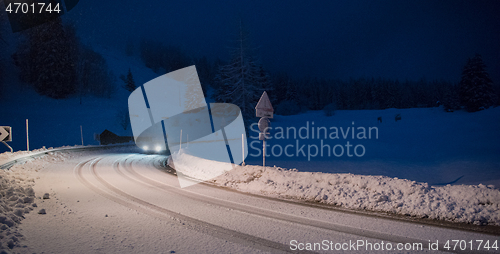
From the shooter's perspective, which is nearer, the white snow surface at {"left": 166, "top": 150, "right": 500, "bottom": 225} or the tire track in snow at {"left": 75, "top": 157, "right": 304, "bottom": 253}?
the tire track in snow at {"left": 75, "top": 157, "right": 304, "bottom": 253}

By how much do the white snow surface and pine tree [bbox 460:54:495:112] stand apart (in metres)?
38.9

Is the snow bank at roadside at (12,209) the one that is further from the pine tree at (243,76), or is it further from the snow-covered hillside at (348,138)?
the pine tree at (243,76)

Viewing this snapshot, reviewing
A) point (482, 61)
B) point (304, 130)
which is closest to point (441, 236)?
point (304, 130)

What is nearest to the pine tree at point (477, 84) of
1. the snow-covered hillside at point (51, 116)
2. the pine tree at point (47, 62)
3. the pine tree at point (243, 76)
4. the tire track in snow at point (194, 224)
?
the pine tree at point (243, 76)

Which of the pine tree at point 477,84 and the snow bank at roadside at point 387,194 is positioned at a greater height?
the pine tree at point 477,84

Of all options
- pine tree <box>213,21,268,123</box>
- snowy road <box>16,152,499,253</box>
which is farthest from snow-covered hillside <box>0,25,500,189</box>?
snowy road <box>16,152,499,253</box>

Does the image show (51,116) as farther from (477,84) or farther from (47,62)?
(477,84)

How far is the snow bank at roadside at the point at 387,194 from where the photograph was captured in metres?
5.56

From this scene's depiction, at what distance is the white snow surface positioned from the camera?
18.3 ft

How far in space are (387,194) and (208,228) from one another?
490cm

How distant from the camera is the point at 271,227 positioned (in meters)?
5.03

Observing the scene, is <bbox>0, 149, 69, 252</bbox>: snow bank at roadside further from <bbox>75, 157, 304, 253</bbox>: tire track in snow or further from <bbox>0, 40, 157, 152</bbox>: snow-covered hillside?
<bbox>0, 40, 157, 152</bbox>: snow-covered hillside

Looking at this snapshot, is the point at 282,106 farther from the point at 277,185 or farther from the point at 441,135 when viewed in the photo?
the point at 277,185

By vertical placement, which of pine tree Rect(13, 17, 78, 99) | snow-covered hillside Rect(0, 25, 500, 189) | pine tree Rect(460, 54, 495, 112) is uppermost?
pine tree Rect(13, 17, 78, 99)
